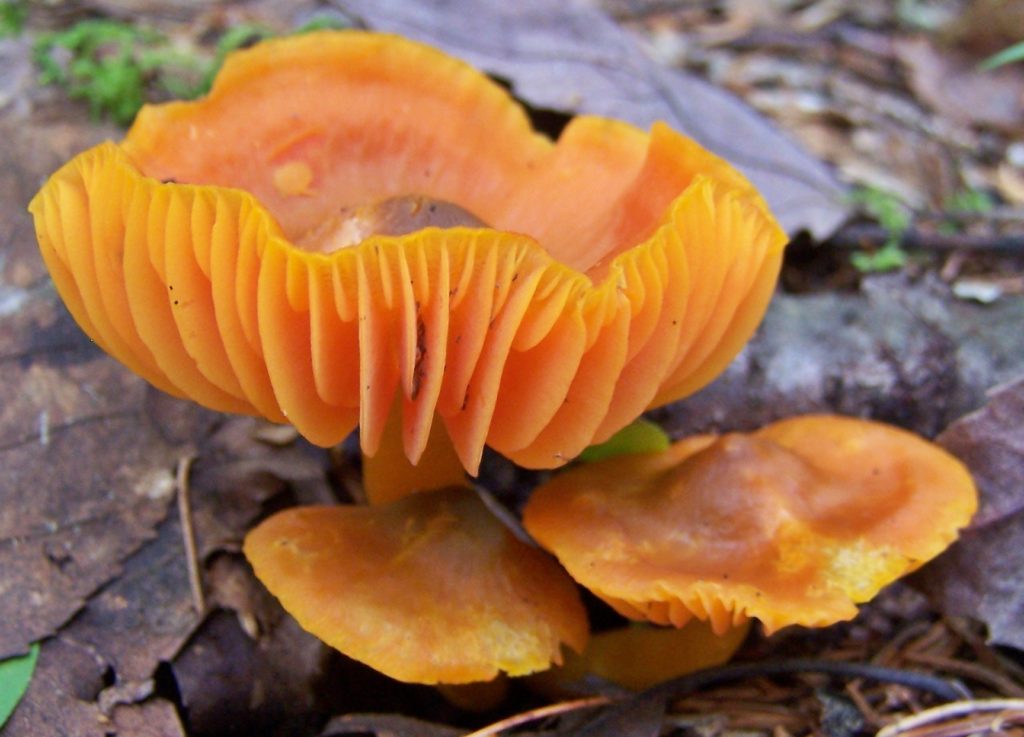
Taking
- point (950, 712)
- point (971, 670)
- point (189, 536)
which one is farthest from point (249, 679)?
point (971, 670)

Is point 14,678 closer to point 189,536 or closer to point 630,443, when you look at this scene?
point 189,536

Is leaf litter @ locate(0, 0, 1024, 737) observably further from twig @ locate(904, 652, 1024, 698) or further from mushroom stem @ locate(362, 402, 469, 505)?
mushroom stem @ locate(362, 402, 469, 505)

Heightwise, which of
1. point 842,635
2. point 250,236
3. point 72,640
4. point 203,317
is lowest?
point 842,635

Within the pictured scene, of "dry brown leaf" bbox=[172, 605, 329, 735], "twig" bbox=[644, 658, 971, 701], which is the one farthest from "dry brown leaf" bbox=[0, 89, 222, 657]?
"twig" bbox=[644, 658, 971, 701]

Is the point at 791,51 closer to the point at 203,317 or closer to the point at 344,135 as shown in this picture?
the point at 344,135

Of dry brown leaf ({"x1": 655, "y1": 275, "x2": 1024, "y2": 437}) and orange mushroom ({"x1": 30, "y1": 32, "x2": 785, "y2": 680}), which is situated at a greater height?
orange mushroom ({"x1": 30, "y1": 32, "x2": 785, "y2": 680})

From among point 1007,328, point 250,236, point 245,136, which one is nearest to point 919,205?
point 1007,328
